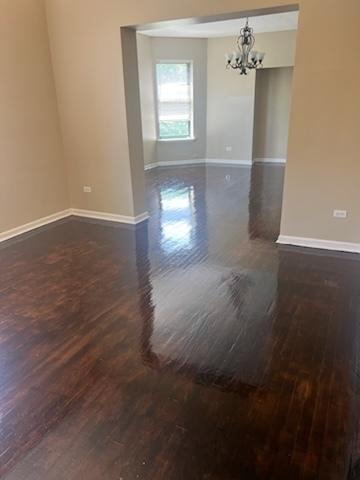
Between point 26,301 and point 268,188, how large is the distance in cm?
509

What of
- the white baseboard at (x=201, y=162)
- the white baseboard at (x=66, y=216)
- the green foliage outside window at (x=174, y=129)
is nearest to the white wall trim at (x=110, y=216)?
the white baseboard at (x=66, y=216)

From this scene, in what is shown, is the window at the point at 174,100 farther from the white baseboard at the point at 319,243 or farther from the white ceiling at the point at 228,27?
the white baseboard at the point at 319,243

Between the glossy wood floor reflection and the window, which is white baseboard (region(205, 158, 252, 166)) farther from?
the glossy wood floor reflection

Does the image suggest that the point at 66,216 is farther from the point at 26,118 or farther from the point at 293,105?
the point at 293,105

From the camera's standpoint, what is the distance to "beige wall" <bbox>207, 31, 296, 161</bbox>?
27.1 ft

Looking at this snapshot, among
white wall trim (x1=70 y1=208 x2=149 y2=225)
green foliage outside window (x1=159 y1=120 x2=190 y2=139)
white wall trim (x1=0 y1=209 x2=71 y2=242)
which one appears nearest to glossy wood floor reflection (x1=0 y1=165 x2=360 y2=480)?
white wall trim (x1=0 y1=209 x2=71 y2=242)

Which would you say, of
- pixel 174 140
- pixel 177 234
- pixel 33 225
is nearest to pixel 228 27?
pixel 174 140

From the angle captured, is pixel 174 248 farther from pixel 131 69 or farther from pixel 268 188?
pixel 268 188

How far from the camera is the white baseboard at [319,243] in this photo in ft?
13.2

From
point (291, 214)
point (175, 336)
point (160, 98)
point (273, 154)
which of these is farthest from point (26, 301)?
point (273, 154)

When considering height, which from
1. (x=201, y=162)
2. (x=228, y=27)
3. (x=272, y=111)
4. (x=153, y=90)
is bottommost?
(x=201, y=162)

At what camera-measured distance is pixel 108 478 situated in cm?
163

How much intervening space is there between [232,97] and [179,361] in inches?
318

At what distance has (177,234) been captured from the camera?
4727 mm
